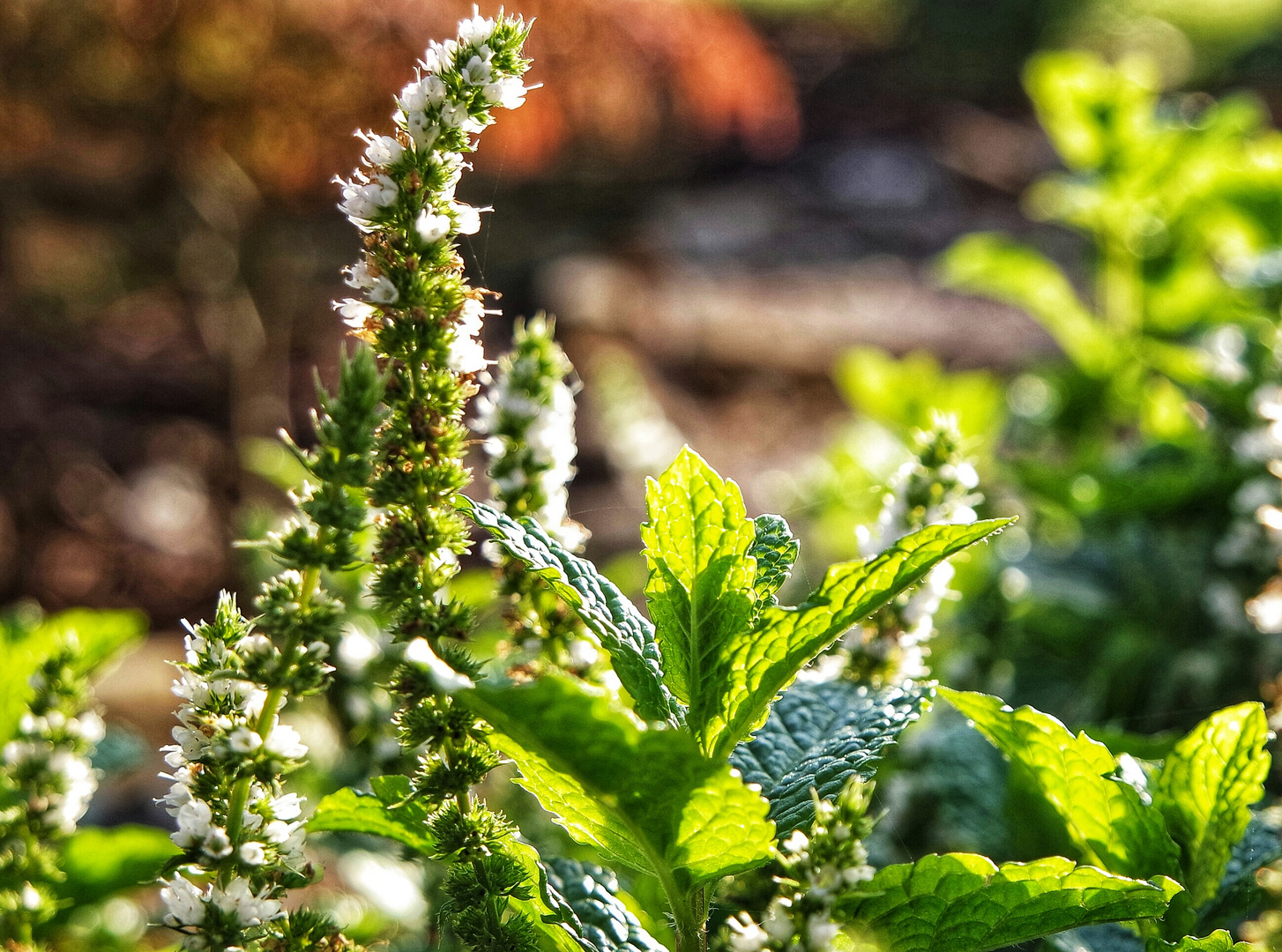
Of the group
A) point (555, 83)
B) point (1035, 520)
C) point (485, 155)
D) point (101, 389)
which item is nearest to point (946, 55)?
point (485, 155)

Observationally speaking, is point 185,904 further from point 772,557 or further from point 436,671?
point 772,557

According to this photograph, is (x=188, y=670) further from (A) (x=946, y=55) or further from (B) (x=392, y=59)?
(A) (x=946, y=55)

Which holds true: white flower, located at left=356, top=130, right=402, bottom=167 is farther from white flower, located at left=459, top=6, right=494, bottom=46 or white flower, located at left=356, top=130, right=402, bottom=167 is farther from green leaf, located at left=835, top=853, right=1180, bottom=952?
green leaf, located at left=835, top=853, right=1180, bottom=952

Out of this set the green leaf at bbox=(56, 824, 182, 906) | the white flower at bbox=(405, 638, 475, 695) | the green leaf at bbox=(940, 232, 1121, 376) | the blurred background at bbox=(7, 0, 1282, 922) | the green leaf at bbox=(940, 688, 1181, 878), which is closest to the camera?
the white flower at bbox=(405, 638, 475, 695)

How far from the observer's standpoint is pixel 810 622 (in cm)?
62

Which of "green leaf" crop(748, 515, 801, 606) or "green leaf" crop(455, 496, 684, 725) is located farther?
"green leaf" crop(748, 515, 801, 606)

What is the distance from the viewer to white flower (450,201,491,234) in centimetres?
61

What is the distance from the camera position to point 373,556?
1.98 feet

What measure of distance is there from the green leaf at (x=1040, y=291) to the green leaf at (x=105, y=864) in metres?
1.54

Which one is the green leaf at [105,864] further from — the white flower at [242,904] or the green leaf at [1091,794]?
the green leaf at [1091,794]

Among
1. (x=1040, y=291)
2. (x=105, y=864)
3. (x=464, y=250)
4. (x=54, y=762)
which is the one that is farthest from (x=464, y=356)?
(x=464, y=250)

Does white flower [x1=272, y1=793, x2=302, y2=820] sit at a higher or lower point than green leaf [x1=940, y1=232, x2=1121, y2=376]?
lower

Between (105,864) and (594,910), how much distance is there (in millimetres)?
532

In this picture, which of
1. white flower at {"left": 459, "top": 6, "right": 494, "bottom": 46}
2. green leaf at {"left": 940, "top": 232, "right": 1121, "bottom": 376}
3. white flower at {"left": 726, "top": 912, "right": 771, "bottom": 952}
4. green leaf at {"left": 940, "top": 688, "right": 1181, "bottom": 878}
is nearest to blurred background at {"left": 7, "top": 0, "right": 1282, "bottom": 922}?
green leaf at {"left": 940, "top": 232, "right": 1121, "bottom": 376}
